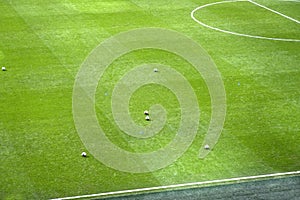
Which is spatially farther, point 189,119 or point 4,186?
point 189,119

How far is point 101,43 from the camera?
20391 mm

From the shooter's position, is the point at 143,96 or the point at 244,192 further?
the point at 143,96

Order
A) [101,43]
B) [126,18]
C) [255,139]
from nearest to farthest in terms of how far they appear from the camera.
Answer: [255,139] → [101,43] → [126,18]

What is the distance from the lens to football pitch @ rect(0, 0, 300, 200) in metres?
13.2

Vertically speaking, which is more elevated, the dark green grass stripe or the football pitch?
the dark green grass stripe

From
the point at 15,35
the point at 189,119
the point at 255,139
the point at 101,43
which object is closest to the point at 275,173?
the point at 255,139

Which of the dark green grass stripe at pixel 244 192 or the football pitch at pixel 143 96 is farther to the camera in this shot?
the football pitch at pixel 143 96

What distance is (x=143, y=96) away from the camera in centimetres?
1662

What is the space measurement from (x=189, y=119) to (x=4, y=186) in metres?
4.69

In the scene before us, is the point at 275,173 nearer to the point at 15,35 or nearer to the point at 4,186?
the point at 4,186

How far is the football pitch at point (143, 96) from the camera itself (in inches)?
521

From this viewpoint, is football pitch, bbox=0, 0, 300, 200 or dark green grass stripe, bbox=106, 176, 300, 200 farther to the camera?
football pitch, bbox=0, 0, 300, 200

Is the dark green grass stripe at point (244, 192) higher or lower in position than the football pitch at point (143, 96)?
higher

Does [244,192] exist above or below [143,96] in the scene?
Answer: above
